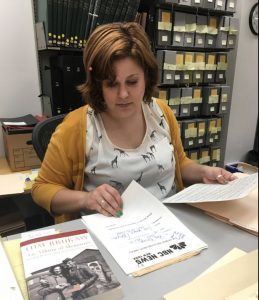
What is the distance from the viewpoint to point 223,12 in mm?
2455

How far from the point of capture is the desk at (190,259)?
0.55 metres

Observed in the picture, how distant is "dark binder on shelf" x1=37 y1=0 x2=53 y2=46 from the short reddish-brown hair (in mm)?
989

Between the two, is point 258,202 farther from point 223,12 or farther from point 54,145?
point 223,12

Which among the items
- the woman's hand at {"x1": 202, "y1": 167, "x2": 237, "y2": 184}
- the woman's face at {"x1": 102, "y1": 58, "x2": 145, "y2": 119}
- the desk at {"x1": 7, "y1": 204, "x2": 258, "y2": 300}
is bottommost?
the desk at {"x1": 7, "y1": 204, "x2": 258, "y2": 300}

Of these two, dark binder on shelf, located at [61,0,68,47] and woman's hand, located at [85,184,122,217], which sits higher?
dark binder on shelf, located at [61,0,68,47]

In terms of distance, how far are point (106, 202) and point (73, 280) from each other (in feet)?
0.92

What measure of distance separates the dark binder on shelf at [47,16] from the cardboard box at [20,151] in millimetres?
615

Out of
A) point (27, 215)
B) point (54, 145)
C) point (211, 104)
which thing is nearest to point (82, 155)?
point (54, 145)

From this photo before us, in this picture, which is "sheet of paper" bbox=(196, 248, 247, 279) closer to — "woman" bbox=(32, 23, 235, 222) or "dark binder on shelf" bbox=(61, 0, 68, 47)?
"woman" bbox=(32, 23, 235, 222)

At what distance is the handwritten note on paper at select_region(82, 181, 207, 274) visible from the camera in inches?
24.9

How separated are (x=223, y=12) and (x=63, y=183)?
216cm

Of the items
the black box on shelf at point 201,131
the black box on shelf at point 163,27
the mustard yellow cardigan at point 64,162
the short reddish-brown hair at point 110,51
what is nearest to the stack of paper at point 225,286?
the mustard yellow cardigan at point 64,162

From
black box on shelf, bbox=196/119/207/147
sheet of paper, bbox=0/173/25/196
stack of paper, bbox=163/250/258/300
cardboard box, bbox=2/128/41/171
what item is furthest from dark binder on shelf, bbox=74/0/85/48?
stack of paper, bbox=163/250/258/300

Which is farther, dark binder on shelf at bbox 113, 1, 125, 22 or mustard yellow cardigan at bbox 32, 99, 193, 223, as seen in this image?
dark binder on shelf at bbox 113, 1, 125, 22
